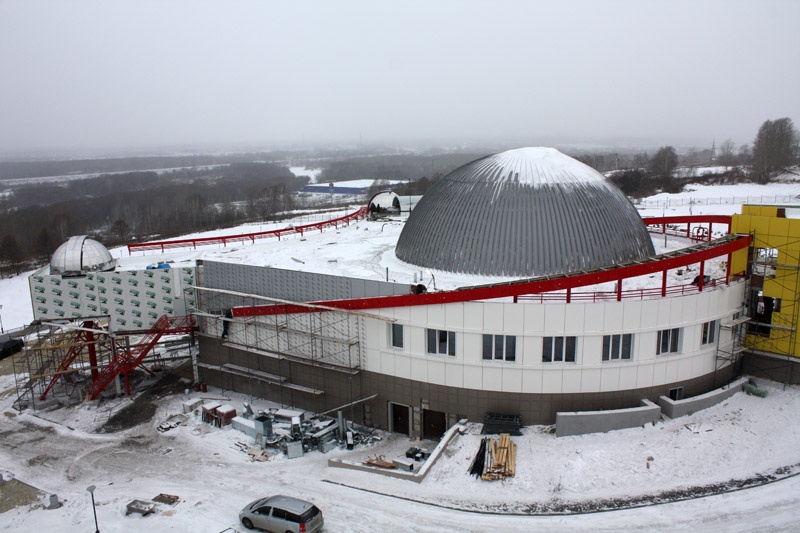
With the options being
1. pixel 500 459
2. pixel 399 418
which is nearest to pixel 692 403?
pixel 500 459

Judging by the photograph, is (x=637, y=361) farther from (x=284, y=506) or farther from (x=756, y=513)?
(x=284, y=506)

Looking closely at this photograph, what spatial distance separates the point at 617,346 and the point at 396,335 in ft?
31.7

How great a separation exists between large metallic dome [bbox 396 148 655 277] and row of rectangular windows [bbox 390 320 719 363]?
5.65 metres

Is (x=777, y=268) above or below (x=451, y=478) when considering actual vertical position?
above

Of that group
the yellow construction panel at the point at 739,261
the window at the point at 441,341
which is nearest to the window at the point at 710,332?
the yellow construction panel at the point at 739,261

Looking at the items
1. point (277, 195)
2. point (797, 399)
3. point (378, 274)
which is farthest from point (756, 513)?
point (277, 195)

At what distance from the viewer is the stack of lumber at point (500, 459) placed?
2194 centimetres

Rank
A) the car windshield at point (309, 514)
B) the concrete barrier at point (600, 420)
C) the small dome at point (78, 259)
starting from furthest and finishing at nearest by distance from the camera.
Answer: the small dome at point (78, 259)
the concrete barrier at point (600, 420)
the car windshield at point (309, 514)

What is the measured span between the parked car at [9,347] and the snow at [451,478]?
17.2 m

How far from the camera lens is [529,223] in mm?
30688

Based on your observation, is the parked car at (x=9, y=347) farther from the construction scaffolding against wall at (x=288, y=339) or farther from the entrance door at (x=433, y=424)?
the entrance door at (x=433, y=424)

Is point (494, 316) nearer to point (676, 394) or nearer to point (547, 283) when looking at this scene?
point (547, 283)

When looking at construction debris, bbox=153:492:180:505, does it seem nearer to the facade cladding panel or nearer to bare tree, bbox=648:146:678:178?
the facade cladding panel

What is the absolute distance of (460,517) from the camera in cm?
2036
